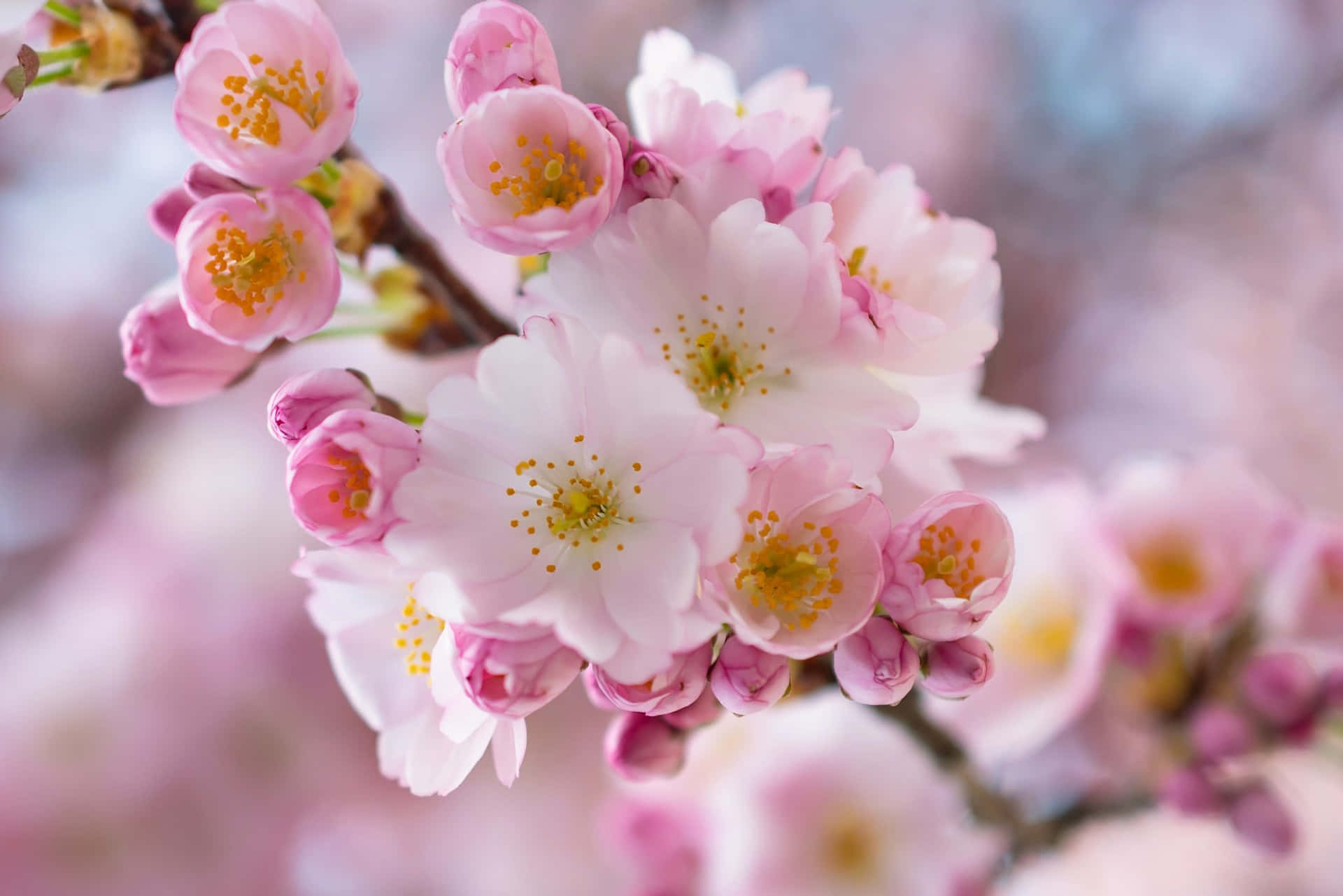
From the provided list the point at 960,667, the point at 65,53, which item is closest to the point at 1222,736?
the point at 960,667

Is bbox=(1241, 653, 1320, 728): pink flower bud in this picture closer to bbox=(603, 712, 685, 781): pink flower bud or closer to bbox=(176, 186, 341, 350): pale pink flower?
bbox=(603, 712, 685, 781): pink flower bud

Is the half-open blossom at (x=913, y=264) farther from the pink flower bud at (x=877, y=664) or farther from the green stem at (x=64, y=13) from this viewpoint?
the green stem at (x=64, y=13)

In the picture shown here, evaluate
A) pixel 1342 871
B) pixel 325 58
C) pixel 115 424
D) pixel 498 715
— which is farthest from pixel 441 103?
pixel 1342 871

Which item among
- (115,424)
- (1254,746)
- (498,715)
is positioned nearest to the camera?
(498,715)

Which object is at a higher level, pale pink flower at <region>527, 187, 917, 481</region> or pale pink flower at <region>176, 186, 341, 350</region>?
pale pink flower at <region>527, 187, 917, 481</region>

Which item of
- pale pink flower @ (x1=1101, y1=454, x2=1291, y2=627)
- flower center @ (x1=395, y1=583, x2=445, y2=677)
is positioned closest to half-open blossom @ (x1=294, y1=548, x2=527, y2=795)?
flower center @ (x1=395, y1=583, x2=445, y2=677)

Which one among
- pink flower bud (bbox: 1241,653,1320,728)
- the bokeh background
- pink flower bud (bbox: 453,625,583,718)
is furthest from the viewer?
the bokeh background

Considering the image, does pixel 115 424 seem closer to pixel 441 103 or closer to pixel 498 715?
pixel 441 103
